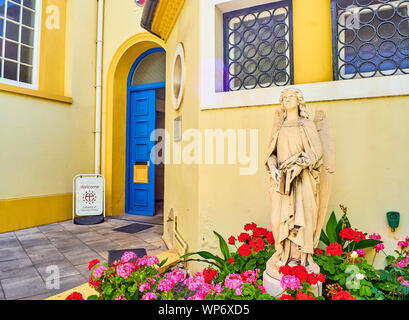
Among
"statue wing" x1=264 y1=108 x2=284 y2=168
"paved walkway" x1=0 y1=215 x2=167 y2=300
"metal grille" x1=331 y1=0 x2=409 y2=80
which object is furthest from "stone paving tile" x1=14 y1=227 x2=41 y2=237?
"metal grille" x1=331 y1=0 x2=409 y2=80

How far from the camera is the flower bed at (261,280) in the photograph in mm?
1774

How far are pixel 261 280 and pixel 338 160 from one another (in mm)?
1591

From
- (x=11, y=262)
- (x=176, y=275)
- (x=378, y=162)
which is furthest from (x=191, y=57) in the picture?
(x=11, y=262)

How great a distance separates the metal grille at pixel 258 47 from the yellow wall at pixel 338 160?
15cm

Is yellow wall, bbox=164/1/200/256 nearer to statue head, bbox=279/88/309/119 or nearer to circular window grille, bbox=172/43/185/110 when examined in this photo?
circular window grille, bbox=172/43/185/110

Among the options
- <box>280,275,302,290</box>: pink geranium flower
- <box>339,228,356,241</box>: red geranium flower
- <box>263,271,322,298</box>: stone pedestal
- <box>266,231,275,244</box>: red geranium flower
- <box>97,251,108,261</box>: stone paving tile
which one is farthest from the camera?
<box>97,251,108,261</box>: stone paving tile

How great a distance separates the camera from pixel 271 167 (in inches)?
84.0

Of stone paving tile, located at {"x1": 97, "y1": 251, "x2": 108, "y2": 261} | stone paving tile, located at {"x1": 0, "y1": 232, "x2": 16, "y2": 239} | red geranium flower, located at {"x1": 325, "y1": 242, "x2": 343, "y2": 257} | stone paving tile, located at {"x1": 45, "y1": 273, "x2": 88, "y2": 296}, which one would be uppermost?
Answer: red geranium flower, located at {"x1": 325, "y1": 242, "x2": 343, "y2": 257}

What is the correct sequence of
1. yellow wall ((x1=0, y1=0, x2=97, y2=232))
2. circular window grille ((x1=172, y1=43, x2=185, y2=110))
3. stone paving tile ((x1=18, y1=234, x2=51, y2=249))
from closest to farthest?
1. stone paving tile ((x1=18, y1=234, x2=51, y2=249))
2. circular window grille ((x1=172, y1=43, x2=185, y2=110))
3. yellow wall ((x1=0, y1=0, x2=97, y2=232))

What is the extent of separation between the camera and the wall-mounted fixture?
2607 mm

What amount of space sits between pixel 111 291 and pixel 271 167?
5.07 ft

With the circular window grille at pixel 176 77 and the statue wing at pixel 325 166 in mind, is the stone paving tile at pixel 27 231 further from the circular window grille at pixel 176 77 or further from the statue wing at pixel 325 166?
the statue wing at pixel 325 166

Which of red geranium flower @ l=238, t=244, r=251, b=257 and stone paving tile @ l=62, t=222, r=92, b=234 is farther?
stone paving tile @ l=62, t=222, r=92, b=234

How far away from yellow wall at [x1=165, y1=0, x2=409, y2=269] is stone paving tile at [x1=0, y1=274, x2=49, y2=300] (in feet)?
5.81
